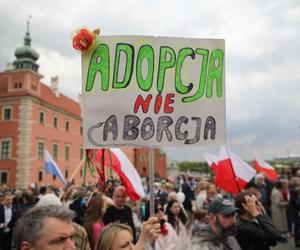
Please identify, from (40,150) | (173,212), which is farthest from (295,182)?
(40,150)

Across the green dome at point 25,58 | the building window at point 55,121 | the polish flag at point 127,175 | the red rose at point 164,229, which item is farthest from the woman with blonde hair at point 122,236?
the green dome at point 25,58

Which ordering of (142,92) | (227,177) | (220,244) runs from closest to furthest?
(142,92) < (220,244) < (227,177)

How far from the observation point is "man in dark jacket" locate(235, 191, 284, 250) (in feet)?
11.4

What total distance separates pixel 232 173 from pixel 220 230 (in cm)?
499

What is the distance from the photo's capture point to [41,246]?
1.76m

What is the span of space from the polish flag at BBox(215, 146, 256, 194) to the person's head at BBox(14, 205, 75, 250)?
621cm

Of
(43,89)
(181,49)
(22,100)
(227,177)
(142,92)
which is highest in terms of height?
(43,89)

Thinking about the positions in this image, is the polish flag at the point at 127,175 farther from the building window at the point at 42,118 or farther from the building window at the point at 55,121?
the building window at the point at 55,121

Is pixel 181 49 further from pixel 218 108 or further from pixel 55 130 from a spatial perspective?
pixel 55 130

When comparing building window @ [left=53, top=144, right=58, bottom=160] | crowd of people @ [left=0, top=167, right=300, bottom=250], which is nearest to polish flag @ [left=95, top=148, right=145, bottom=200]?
crowd of people @ [left=0, top=167, right=300, bottom=250]

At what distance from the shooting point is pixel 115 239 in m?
2.43

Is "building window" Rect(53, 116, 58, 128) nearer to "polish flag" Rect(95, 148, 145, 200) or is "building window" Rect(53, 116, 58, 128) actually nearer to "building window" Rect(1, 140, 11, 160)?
"building window" Rect(1, 140, 11, 160)

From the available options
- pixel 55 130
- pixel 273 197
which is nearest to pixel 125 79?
pixel 273 197

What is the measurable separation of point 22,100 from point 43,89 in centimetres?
825
